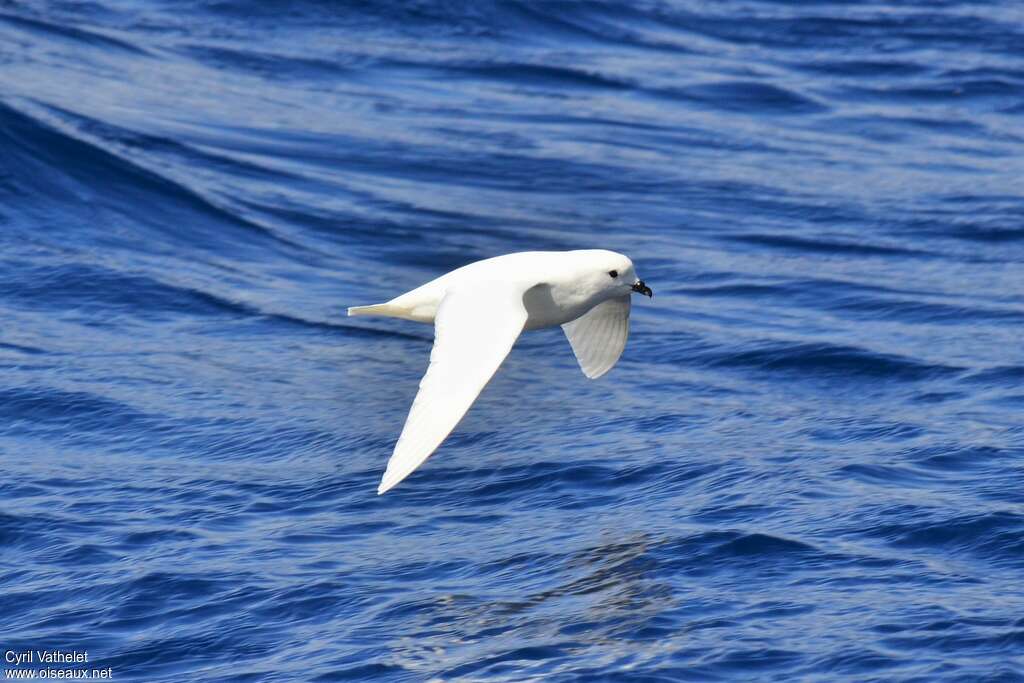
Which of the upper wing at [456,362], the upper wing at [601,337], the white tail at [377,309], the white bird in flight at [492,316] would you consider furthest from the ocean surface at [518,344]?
the white tail at [377,309]

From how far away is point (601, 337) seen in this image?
452 inches

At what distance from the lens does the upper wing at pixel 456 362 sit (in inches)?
325

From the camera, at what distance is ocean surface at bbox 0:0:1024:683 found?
31.1 feet

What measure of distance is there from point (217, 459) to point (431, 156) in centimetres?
811

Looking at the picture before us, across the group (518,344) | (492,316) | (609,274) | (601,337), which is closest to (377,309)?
(492,316)

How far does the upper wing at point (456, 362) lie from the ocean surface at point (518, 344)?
1.30 metres

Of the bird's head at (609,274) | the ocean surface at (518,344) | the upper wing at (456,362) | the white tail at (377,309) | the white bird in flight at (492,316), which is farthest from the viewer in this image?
the bird's head at (609,274)

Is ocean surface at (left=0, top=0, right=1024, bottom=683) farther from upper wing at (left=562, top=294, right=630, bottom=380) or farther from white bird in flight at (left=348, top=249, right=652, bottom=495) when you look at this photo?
white bird in flight at (left=348, top=249, right=652, bottom=495)

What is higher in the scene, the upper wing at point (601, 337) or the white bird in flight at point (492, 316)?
the white bird in flight at point (492, 316)

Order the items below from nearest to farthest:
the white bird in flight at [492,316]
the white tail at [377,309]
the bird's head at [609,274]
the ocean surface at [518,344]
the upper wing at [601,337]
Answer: the white bird in flight at [492,316] → the ocean surface at [518,344] → the white tail at [377,309] → the bird's head at [609,274] → the upper wing at [601,337]

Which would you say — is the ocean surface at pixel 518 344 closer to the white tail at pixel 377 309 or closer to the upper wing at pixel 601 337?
the upper wing at pixel 601 337

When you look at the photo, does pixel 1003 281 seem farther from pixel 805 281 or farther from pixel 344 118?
pixel 344 118

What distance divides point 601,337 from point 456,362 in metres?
2.77

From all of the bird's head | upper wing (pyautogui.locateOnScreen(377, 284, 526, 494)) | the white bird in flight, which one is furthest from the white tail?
the bird's head
